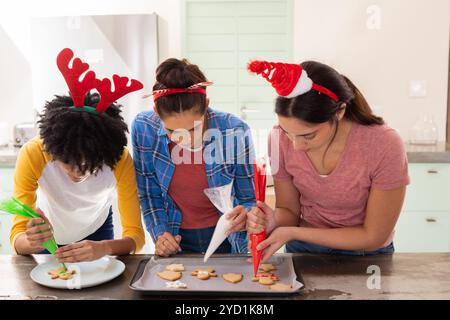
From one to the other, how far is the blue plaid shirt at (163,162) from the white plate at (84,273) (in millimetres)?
310

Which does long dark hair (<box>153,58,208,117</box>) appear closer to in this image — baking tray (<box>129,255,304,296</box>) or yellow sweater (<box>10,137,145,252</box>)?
yellow sweater (<box>10,137,145,252</box>)

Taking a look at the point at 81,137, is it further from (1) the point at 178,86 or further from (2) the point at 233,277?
(2) the point at 233,277

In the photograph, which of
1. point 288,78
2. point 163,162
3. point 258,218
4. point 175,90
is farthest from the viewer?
point 163,162

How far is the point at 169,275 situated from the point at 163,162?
1.62 feet

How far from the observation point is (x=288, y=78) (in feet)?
4.63

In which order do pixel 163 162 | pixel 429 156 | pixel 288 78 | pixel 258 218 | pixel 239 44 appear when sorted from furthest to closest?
pixel 239 44
pixel 429 156
pixel 163 162
pixel 258 218
pixel 288 78

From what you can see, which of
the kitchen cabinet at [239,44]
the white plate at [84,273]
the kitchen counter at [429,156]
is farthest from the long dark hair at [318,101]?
the kitchen cabinet at [239,44]

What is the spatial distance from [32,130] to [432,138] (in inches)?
110

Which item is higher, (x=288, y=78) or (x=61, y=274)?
(x=288, y=78)

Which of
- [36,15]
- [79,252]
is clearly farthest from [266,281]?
[36,15]

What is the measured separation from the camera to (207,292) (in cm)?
128
